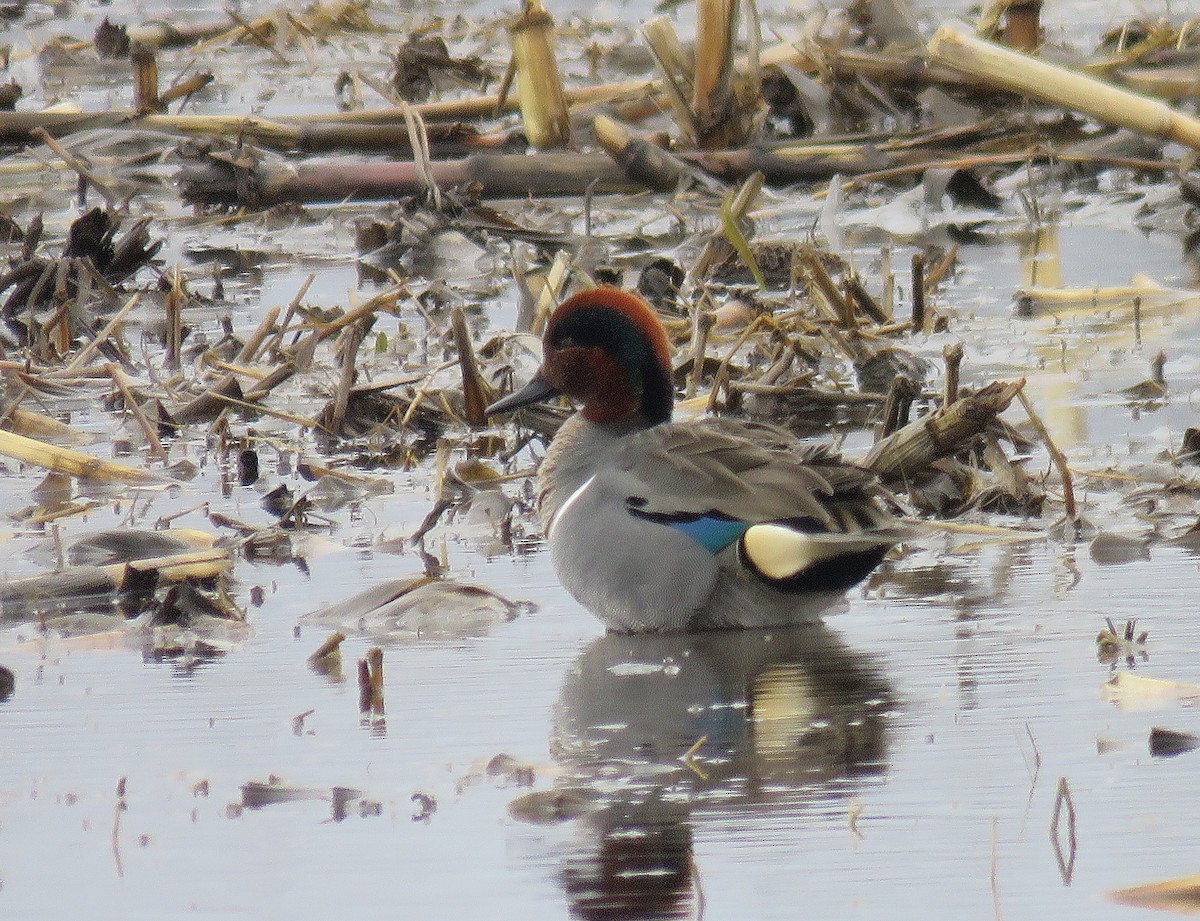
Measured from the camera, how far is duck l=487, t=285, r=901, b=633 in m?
4.96

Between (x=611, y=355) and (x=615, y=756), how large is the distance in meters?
1.86

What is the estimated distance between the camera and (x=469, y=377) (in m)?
6.91

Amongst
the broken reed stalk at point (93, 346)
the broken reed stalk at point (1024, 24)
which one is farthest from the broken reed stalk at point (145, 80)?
the broken reed stalk at point (1024, 24)

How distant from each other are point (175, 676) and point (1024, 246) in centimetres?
581

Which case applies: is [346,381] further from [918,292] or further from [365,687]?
[365,687]

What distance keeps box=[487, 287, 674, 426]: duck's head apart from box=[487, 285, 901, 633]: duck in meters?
0.34

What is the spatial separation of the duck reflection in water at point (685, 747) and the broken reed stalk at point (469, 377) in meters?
1.82

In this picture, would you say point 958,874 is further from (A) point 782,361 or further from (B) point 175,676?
(A) point 782,361

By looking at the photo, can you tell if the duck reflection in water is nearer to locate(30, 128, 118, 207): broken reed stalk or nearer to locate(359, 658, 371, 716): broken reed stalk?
locate(359, 658, 371, 716): broken reed stalk

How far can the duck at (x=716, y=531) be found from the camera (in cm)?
496

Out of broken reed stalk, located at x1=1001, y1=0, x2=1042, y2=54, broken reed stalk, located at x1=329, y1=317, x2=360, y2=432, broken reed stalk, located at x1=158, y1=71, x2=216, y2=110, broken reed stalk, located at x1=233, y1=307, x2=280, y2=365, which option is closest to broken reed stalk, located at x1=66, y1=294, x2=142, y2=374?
broken reed stalk, located at x1=233, y1=307, x2=280, y2=365

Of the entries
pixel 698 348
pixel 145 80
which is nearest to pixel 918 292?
pixel 698 348

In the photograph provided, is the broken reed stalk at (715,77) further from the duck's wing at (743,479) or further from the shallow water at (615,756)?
the duck's wing at (743,479)

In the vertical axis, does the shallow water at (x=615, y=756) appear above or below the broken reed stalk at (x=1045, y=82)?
below
